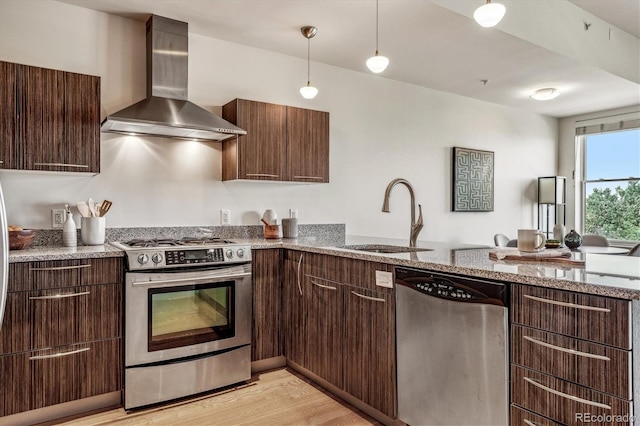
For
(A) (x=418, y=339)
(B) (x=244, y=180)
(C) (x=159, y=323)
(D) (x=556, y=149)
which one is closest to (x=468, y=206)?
(D) (x=556, y=149)

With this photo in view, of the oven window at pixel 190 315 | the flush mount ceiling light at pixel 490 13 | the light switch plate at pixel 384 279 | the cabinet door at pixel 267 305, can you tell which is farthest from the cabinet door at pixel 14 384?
the flush mount ceiling light at pixel 490 13

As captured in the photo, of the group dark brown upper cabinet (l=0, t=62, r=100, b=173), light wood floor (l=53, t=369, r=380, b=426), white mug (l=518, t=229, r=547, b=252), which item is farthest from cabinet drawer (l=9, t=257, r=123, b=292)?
white mug (l=518, t=229, r=547, b=252)

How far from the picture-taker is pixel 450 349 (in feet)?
5.85

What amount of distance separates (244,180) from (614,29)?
3.62 metres

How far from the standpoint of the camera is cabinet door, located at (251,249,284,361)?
2.89 meters

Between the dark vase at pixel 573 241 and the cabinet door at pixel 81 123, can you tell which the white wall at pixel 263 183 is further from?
the dark vase at pixel 573 241

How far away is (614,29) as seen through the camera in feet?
12.6

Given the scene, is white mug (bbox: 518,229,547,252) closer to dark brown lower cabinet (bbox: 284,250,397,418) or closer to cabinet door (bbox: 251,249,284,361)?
dark brown lower cabinet (bbox: 284,250,397,418)

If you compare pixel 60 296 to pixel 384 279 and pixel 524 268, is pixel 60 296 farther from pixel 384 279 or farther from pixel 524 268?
pixel 524 268

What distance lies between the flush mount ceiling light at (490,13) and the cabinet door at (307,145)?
5.45ft

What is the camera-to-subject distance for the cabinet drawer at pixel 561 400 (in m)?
1.29

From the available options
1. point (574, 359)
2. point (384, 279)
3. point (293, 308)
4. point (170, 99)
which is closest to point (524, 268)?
point (574, 359)

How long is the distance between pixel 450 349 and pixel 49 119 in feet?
8.36

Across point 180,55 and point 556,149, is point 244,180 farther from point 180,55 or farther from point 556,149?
point 556,149
